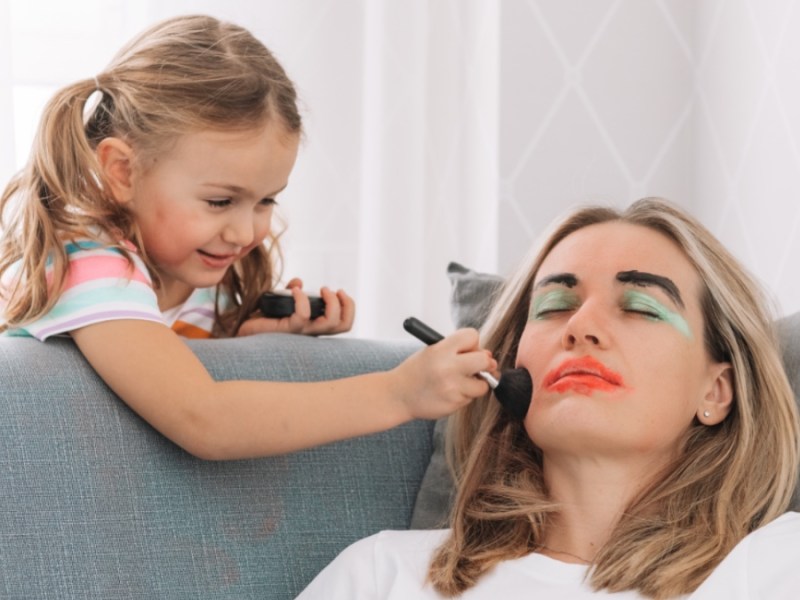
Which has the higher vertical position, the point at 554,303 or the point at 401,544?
the point at 554,303

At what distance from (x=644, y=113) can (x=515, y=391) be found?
111cm

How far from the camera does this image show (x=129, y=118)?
1.60m

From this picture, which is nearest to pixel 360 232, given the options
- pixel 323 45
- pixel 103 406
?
pixel 323 45

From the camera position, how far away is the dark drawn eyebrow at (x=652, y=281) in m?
1.45

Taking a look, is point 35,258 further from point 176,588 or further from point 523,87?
point 523,87

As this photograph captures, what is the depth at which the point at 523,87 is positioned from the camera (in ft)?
7.44

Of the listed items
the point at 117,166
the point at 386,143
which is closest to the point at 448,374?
the point at 117,166

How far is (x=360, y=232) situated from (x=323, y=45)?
37 cm

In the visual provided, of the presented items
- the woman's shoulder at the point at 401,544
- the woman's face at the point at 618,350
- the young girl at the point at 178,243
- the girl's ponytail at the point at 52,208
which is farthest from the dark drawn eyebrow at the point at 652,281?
the girl's ponytail at the point at 52,208

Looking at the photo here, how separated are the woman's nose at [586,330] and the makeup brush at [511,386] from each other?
65 mm

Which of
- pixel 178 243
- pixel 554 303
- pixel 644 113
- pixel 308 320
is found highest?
pixel 644 113

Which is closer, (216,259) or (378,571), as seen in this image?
(378,571)

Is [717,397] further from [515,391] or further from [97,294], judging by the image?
[97,294]

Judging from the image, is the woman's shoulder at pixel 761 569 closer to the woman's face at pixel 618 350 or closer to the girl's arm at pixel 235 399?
the woman's face at pixel 618 350
